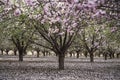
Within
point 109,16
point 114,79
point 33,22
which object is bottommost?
point 114,79

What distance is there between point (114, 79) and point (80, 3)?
47.3 ft

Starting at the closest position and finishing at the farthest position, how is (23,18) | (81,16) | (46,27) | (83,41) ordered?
(81,16), (23,18), (46,27), (83,41)

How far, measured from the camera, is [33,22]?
2594cm

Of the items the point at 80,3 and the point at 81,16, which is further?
the point at 81,16

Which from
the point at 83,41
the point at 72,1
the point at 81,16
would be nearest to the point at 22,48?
the point at 83,41

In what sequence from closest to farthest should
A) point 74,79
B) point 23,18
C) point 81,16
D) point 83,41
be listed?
point 81,16
point 74,79
point 23,18
point 83,41

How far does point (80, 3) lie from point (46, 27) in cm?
2139

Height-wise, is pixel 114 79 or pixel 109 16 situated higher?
pixel 109 16

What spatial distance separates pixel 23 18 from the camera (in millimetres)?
22953

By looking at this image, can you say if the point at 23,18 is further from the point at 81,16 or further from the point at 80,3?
the point at 80,3

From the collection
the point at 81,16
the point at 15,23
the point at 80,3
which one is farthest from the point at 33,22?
the point at 80,3

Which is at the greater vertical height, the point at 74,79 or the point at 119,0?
the point at 119,0

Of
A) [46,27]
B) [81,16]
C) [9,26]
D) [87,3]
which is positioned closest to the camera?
[87,3]

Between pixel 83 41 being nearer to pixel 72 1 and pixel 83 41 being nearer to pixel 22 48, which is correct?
pixel 22 48
